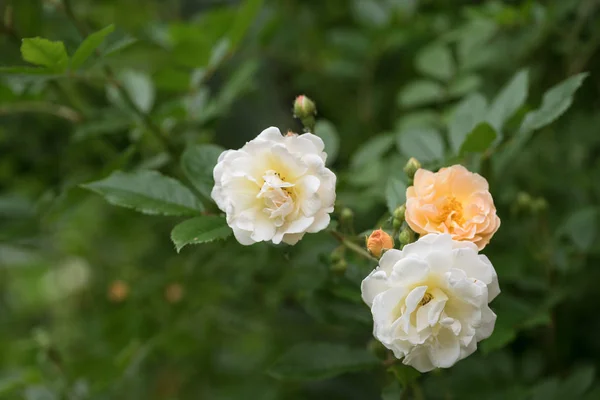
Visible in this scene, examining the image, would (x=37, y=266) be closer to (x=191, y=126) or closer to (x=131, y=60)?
(x=131, y=60)

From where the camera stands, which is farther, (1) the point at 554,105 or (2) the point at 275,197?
(1) the point at 554,105

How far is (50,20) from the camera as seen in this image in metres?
1.18

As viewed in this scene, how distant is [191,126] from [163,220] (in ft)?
1.06

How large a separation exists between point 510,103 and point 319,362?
14.7 inches

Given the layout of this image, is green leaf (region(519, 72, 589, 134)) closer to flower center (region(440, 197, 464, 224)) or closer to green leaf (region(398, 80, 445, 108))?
flower center (region(440, 197, 464, 224))

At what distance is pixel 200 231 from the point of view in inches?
24.2

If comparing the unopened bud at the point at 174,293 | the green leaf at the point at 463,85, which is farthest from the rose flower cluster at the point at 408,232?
the unopened bud at the point at 174,293

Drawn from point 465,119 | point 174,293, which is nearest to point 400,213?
point 465,119

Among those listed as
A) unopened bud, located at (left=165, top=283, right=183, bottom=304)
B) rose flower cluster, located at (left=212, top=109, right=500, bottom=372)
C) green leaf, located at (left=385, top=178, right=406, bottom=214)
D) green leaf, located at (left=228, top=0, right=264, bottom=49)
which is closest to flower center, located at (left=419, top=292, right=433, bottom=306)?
rose flower cluster, located at (left=212, top=109, right=500, bottom=372)

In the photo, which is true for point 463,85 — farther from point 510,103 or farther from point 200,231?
point 200,231

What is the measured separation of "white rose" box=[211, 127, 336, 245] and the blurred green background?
11 cm

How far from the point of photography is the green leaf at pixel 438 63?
1.11m

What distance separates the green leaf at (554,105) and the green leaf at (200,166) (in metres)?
0.34

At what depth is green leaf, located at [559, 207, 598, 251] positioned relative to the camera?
35.0 inches
